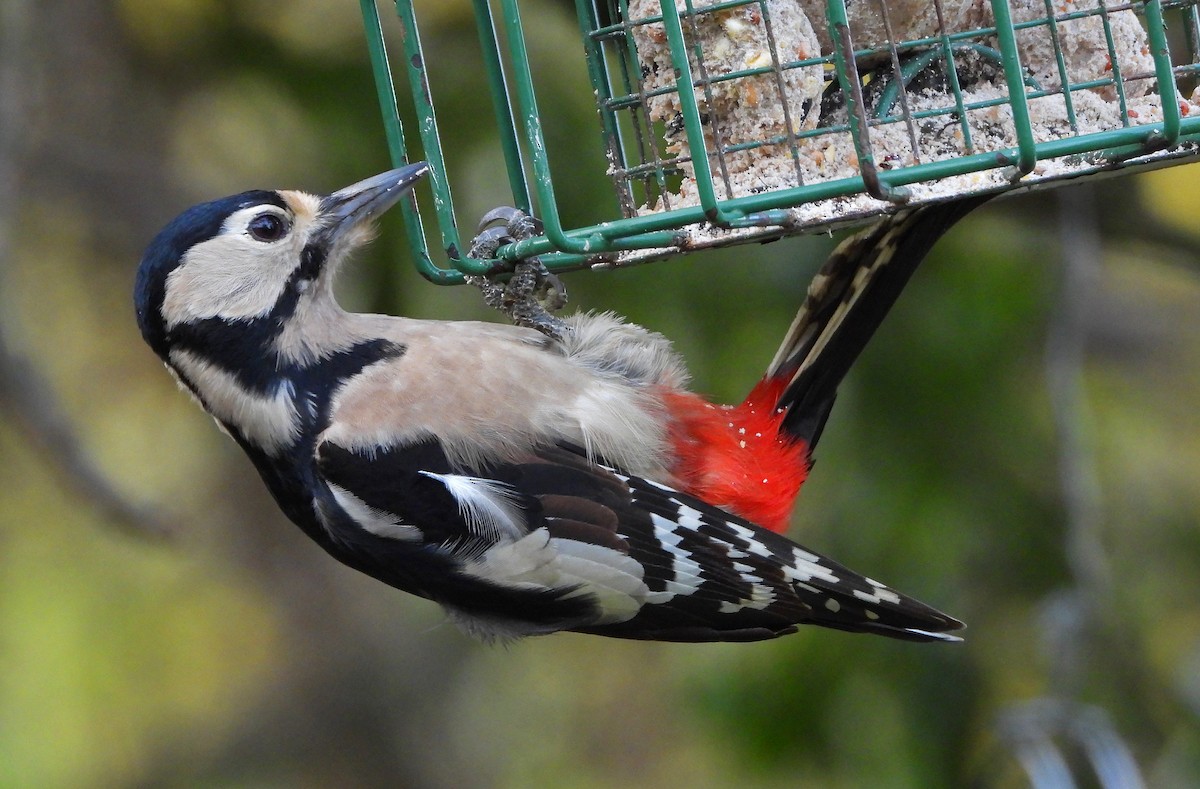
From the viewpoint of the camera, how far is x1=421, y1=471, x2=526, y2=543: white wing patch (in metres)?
2.22

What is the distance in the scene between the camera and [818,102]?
6.38ft

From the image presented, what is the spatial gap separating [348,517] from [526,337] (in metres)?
0.46

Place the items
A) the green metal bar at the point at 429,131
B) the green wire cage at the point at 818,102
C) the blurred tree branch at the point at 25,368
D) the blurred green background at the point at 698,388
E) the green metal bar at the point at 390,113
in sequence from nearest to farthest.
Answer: the green wire cage at the point at 818,102 → the green metal bar at the point at 429,131 → the green metal bar at the point at 390,113 → the blurred tree branch at the point at 25,368 → the blurred green background at the point at 698,388

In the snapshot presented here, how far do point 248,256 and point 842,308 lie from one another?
1.07 meters

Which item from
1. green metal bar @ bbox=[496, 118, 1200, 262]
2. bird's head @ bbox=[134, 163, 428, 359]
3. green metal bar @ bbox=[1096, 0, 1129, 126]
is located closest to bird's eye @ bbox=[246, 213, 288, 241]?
bird's head @ bbox=[134, 163, 428, 359]

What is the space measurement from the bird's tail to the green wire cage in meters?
0.23

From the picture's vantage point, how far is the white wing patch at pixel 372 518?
88.1 inches

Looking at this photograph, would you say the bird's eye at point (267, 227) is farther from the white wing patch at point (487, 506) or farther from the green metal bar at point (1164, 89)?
the green metal bar at point (1164, 89)

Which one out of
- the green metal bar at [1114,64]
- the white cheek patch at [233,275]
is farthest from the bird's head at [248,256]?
the green metal bar at [1114,64]

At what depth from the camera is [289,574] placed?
418 centimetres

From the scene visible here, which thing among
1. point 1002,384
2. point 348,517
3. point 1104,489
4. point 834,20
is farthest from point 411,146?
point 1104,489

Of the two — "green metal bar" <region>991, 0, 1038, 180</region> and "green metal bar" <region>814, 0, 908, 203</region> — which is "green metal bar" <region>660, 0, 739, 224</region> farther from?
"green metal bar" <region>991, 0, 1038, 180</region>

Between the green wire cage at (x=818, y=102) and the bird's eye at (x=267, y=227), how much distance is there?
32 cm

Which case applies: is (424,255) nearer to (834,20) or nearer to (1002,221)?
(834,20)
